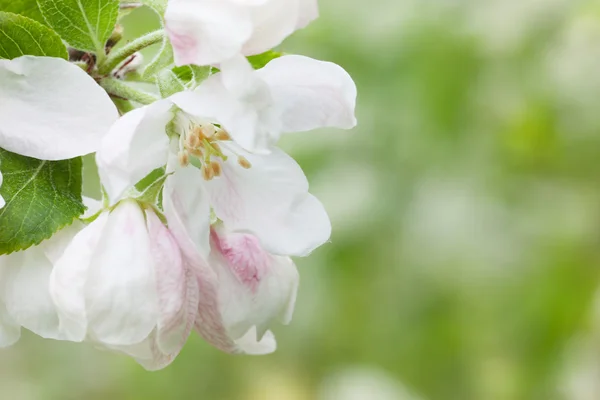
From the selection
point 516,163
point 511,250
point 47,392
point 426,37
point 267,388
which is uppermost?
point 426,37

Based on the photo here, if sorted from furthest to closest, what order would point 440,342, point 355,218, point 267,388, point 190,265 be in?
point 267,388 < point 440,342 < point 355,218 < point 190,265

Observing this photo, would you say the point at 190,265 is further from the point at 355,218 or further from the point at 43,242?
the point at 355,218

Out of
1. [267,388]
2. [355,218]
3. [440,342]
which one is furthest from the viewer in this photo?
[267,388]

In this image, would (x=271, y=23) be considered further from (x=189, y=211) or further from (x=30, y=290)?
(x=30, y=290)

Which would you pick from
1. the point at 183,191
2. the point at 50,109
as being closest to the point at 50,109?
the point at 50,109

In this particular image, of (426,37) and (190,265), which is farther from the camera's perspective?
(426,37)

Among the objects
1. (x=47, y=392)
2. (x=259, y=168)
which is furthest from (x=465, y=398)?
(x=259, y=168)
